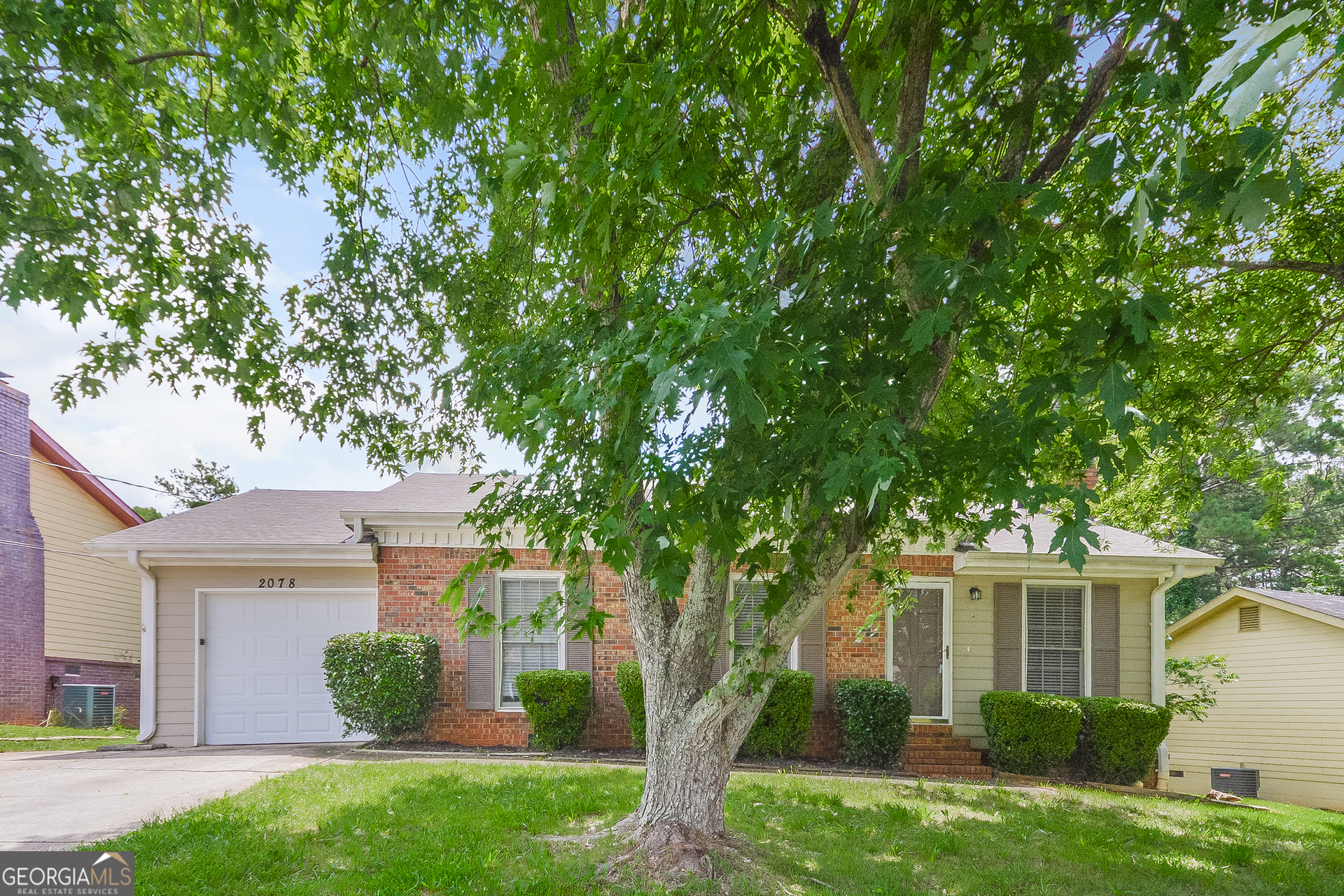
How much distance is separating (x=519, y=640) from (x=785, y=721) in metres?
3.75

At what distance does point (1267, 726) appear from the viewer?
1487 cm

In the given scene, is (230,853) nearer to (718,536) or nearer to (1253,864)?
(718,536)

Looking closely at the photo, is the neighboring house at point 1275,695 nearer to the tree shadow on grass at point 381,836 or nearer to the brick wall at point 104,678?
the tree shadow on grass at point 381,836

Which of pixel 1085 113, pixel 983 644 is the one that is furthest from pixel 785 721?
pixel 1085 113

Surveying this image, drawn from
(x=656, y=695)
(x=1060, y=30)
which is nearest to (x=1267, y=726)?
(x=656, y=695)

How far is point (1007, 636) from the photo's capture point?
429 inches

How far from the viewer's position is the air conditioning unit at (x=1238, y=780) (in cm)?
1505

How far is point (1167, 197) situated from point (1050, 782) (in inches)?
349

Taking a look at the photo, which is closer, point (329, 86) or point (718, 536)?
point (718, 536)

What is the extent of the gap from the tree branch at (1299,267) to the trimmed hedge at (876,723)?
6097 mm

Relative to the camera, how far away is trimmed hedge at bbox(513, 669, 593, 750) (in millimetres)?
10102

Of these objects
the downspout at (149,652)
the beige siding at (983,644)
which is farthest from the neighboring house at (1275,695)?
the downspout at (149,652)

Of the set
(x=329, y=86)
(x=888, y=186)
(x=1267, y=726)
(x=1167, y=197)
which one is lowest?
(x=1267, y=726)

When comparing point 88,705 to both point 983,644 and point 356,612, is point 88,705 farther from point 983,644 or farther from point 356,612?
point 983,644
